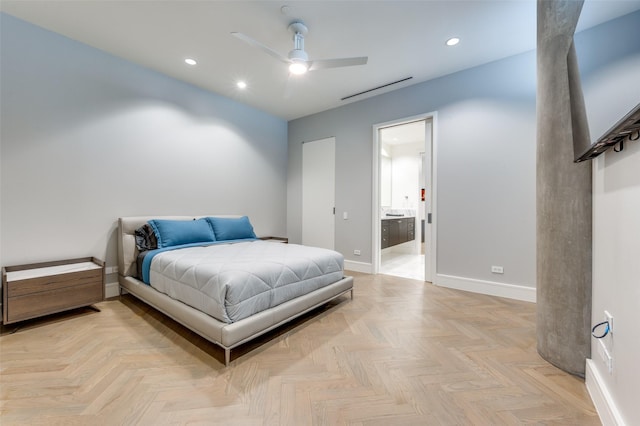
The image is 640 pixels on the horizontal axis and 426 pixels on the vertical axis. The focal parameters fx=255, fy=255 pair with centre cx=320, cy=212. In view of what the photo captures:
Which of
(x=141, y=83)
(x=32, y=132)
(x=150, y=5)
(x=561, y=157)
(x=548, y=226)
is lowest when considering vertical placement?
(x=548, y=226)

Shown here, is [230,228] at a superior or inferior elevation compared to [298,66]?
inferior

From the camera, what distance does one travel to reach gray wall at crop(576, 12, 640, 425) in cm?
112

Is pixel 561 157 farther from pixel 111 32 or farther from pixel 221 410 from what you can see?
pixel 111 32

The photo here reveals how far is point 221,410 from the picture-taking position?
142 cm

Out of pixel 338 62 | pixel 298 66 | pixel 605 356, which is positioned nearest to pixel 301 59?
A: pixel 298 66

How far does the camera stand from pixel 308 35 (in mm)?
2711

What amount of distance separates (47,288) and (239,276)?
1916 millimetres

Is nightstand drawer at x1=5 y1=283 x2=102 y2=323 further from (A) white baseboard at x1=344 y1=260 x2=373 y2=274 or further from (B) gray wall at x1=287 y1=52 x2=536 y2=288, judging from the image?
(B) gray wall at x1=287 y1=52 x2=536 y2=288

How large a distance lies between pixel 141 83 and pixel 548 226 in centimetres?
464

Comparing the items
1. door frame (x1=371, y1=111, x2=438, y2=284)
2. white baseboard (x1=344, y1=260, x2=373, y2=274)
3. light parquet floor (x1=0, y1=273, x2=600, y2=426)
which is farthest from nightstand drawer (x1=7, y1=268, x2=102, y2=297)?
door frame (x1=371, y1=111, x2=438, y2=284)

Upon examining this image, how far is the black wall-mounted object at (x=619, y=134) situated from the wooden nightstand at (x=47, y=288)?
3.89 metres

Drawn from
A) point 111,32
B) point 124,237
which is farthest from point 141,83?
point 124,237

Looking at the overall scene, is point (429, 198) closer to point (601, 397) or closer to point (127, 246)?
point (601, 397)

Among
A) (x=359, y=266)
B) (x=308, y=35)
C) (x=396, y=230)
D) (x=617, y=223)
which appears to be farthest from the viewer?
(x=396, y=230)
